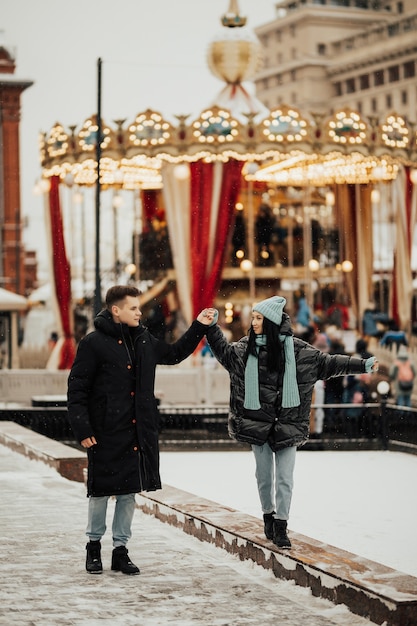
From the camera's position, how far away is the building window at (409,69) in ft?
303

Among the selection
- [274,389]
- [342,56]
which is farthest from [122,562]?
[342,56]

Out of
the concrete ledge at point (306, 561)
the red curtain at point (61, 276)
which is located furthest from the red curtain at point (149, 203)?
the concrete ledge at point (306, 561)

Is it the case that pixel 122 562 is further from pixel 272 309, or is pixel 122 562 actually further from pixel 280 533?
pixel 272 309

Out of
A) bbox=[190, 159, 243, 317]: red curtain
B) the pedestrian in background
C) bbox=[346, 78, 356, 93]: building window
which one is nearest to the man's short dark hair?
the pedestrian in background

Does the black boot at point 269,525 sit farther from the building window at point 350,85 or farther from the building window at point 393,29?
the building window at point 350,85

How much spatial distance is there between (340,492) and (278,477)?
201 inches

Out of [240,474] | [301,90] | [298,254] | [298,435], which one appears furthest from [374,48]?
[298,435]

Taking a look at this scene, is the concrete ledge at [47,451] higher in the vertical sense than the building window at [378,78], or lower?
→ lower

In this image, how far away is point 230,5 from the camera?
88.4 feet

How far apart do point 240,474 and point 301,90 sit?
92.5 metres

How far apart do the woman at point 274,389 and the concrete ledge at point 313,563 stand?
0.18 meters

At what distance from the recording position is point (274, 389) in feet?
25.7

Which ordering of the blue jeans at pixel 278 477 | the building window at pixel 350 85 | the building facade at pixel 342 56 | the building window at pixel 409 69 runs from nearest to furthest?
the blue jeans at pixel 278 477 → the building window at pixel 409 69 → the building facade at pixel 342 56 → the building window at pixel 350 85

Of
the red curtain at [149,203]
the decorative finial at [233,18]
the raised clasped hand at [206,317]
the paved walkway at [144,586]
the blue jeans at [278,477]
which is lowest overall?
the paved walkway at [144,586]
